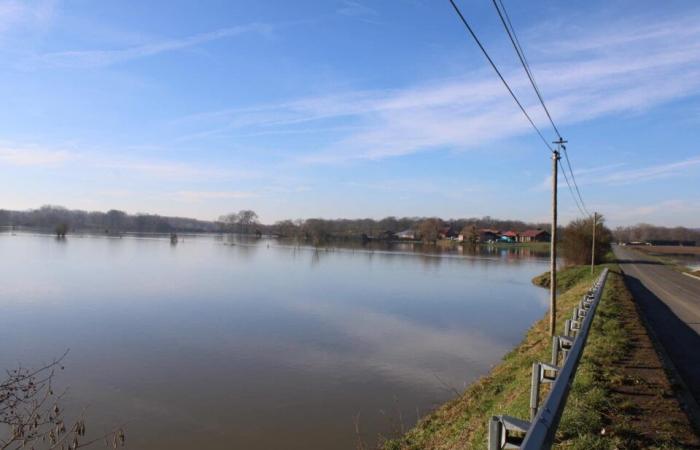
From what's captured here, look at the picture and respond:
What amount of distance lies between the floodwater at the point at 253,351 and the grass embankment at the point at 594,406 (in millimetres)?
1341

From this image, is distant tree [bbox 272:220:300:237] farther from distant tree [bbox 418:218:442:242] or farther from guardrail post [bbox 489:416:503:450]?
guardrail post [bbox 489:416:503:450]

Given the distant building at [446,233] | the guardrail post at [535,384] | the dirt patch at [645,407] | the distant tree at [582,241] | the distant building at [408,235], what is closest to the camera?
the guardrail post at [535,384]

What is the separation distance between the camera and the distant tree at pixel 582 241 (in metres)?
51.2

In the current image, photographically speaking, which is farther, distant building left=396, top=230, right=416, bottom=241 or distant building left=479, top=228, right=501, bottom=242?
distant building left=396, top=230, right=416, bottom=241

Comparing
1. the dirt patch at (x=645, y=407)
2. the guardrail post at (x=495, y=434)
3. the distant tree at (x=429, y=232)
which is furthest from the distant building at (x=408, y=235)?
the guardrail post at (x=495, y=434)

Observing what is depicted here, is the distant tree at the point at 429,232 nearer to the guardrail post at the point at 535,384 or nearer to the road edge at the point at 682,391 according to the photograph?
the road edge at the point at 682,391

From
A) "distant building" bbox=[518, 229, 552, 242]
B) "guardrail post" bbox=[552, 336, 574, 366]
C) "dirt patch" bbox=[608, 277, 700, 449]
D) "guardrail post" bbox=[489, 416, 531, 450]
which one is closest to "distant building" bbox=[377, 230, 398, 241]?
"distant building" bbox=[518, 229, 552, 242]

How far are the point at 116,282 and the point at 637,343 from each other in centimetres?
3009

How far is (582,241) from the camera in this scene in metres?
51.2

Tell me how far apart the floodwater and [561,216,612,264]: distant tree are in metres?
22.3

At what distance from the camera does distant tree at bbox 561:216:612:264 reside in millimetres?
51156

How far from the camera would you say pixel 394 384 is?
43.1 ft

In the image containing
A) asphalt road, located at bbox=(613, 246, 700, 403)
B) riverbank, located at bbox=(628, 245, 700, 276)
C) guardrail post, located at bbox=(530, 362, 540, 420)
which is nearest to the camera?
guardrail post, located at bbox=(530, 362, 540, 420)

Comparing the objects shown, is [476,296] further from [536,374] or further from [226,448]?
[536,374]
